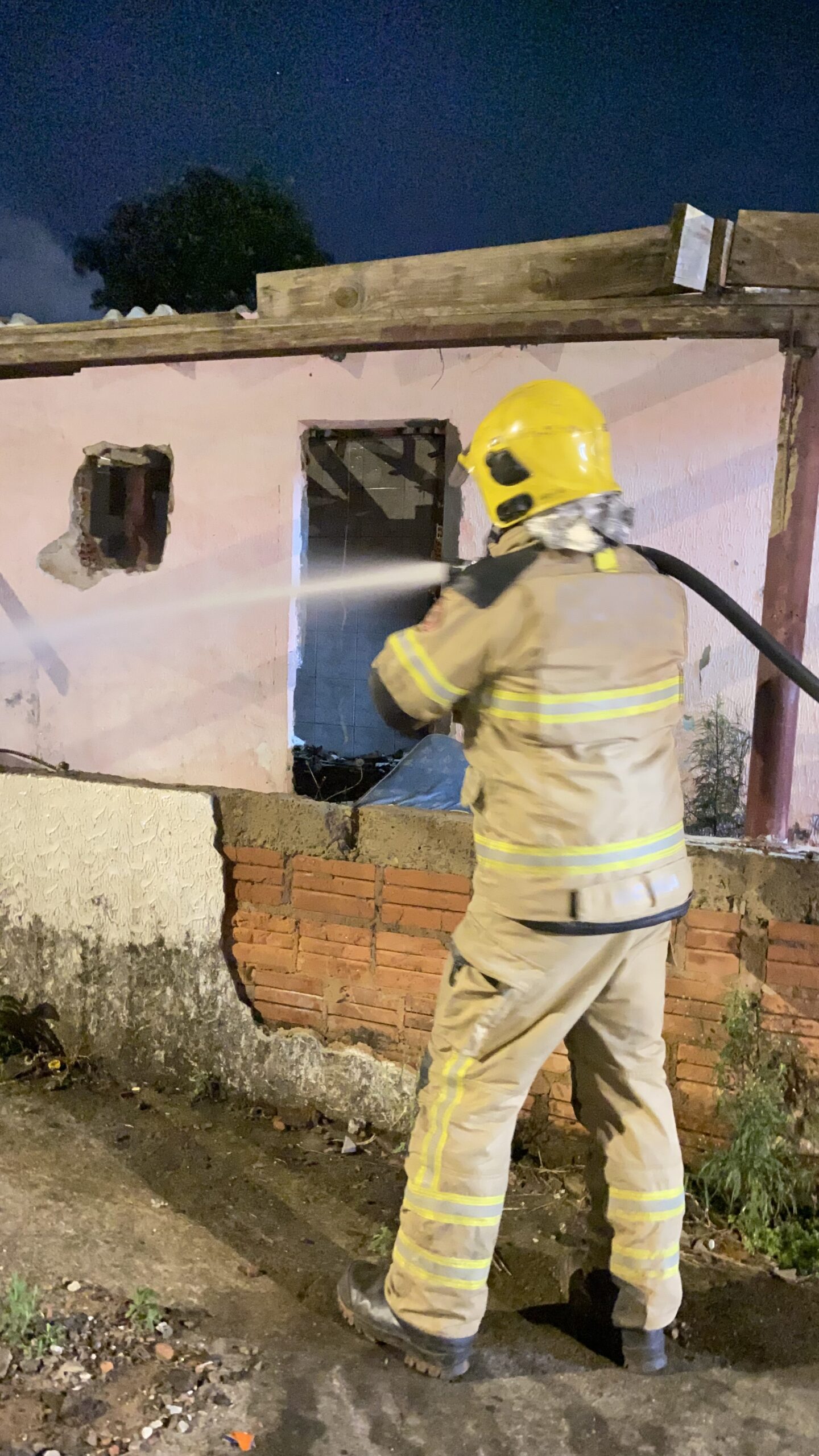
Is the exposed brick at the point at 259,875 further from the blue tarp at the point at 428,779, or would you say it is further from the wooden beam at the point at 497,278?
the wooden beam at the point at 497,278

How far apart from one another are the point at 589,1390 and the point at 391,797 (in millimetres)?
2191

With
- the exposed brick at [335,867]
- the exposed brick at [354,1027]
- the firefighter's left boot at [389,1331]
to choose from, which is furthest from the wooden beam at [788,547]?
the firefighter's left boot at [389,1331]

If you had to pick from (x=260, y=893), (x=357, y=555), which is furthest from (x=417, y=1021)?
(x=357, y=555)

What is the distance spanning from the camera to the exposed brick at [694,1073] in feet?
10.6

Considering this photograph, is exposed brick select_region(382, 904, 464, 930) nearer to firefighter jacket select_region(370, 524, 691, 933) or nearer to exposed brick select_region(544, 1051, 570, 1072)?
exposed brick select_region(544, 1051, 570, 1072)

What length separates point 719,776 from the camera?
4676mm

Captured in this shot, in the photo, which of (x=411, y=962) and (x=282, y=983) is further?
(x=282, y=983)

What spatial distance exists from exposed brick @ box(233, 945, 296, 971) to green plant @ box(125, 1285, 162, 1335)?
4.37ft

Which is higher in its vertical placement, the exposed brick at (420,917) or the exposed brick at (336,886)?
the exposed brick at (336,886)

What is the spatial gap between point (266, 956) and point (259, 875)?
1.10 feet

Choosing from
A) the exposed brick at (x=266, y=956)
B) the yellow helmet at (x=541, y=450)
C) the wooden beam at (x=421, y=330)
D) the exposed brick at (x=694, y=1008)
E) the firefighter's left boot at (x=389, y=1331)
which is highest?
the wooden beam at (x=421, y=330)

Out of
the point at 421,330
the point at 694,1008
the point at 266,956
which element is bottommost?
the point at 266,956

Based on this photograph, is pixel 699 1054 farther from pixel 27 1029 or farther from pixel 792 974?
pixel 27 1029

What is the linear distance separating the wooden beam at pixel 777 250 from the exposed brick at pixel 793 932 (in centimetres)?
211
